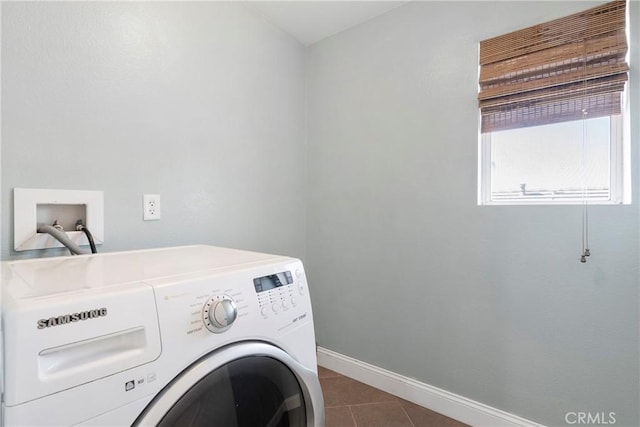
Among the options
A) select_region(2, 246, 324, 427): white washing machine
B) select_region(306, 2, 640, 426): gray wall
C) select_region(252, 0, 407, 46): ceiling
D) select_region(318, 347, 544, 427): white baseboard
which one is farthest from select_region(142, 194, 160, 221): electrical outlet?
select_region(318, 347, 544, 427): white baseboard

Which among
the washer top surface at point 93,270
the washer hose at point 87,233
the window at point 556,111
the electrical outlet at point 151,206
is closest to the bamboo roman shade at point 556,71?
the window at point 556,111

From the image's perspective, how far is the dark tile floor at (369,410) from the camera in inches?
56.4

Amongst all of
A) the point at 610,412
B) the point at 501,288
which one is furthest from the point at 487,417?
the point at 501,288

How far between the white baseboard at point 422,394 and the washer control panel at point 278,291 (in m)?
1.20

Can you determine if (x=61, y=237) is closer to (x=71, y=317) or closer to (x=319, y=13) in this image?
(x=71, y=317)

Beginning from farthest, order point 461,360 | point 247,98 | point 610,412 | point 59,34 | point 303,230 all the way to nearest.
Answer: point 303,230
point 247,98
point 461,360
point 610,412
point 59,34

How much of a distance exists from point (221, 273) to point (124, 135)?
88 centimetres

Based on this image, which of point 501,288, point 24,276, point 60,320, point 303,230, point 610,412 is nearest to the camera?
point 60,320

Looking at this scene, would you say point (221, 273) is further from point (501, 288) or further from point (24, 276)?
point (501, 288)

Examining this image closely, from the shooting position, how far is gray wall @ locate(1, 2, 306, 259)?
3.17ft

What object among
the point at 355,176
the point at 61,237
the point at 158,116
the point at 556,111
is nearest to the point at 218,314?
the point at 61,237

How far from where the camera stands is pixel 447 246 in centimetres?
151

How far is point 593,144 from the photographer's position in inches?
47.9

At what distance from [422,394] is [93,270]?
63.8 inches
